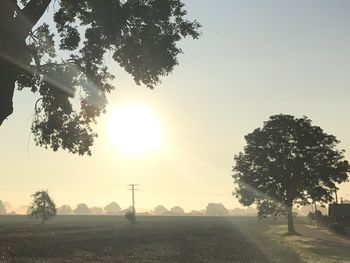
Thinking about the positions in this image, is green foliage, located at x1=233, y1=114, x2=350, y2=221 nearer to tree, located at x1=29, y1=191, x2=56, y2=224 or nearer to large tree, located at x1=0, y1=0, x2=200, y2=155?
large tree, located at x1=0, y1=0, x2=200, y2=155

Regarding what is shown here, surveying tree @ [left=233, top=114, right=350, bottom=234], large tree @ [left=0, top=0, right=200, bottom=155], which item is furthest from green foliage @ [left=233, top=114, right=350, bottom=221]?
large tree @ [left=0, top=0, right=200, bottom=155]

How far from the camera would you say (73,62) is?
844 inches

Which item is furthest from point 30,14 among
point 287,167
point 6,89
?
point 287,167

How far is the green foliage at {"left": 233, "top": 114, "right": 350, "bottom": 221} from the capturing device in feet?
216

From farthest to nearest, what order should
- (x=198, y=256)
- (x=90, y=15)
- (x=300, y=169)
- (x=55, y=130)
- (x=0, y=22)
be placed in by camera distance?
1. (x=300, y=169)
2. (x=198, y=256)
3. (x=55, y=130)
4. (x=90, y=15)
5. (x=0, y=22)

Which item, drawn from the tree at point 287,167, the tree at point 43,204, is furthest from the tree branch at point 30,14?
the tree at point 43,204

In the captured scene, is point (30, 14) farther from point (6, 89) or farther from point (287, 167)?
point (287, 167)

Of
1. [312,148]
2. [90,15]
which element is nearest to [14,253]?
[90,15]

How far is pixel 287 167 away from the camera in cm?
6650

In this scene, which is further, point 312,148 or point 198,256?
point 312,148

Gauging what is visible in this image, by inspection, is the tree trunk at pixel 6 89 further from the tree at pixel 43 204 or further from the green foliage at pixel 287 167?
the tree at pixel 43 204

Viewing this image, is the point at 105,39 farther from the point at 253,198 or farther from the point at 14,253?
the point at 253,198

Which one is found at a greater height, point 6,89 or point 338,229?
point 6,89

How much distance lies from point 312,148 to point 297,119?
192 inches
